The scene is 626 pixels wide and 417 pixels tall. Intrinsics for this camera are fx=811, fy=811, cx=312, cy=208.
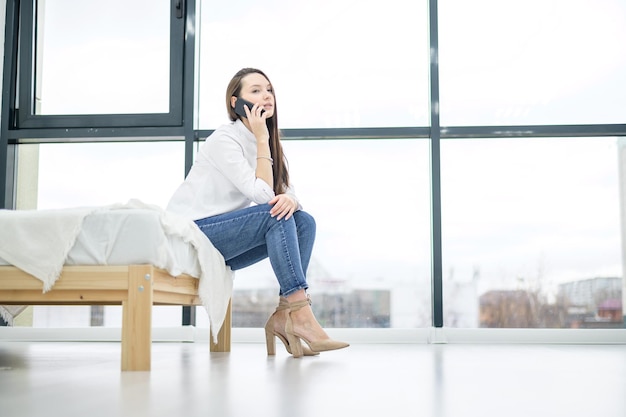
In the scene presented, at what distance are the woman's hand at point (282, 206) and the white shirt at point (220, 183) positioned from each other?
8 centimetres

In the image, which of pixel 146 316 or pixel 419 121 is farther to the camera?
pixel 419 121

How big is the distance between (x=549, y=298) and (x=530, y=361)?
1.44 m

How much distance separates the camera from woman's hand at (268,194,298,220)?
2.42 metres

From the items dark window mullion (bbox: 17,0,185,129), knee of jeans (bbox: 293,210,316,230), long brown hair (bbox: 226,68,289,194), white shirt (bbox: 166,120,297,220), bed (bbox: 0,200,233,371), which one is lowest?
bed (bbox: 0,200,233,371)

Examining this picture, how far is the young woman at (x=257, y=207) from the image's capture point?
2.41m

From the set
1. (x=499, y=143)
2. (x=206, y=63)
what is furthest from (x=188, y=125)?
(x=499, y=143)

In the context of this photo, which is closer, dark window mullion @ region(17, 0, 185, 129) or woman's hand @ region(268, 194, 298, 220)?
woman's hand @ region(268, 194, 298, 220)

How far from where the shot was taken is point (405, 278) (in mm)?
3732

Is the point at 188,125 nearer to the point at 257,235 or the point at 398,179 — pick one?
the point at 398,179

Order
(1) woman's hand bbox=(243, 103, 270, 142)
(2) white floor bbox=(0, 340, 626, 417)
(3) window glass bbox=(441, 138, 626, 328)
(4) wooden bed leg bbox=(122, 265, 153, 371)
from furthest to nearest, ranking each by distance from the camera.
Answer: (3) window glass bbox=(441, 138, 626, 328) < (1) woman's hand bbox=(243, 103, 270, 142) < (4) wooden bed leg bbox=(122, 265, 153, 371) < (2) white floor bbox=(0, 340, 626, 417)

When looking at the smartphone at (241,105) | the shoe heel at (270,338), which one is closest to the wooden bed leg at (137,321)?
the shoe heel at (270,338)

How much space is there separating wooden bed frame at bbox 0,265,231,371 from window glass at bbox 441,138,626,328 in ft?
6.53

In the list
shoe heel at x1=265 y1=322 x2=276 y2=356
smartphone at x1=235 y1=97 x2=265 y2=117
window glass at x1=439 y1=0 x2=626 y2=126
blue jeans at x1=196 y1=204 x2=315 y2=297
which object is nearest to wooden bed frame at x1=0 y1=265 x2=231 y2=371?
blue jeans at x1=196 y1=204 x2=315 y2=297

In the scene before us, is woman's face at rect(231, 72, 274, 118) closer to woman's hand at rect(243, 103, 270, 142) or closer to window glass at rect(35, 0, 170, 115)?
woman's hand at rect(243, 103, 270, 142)
